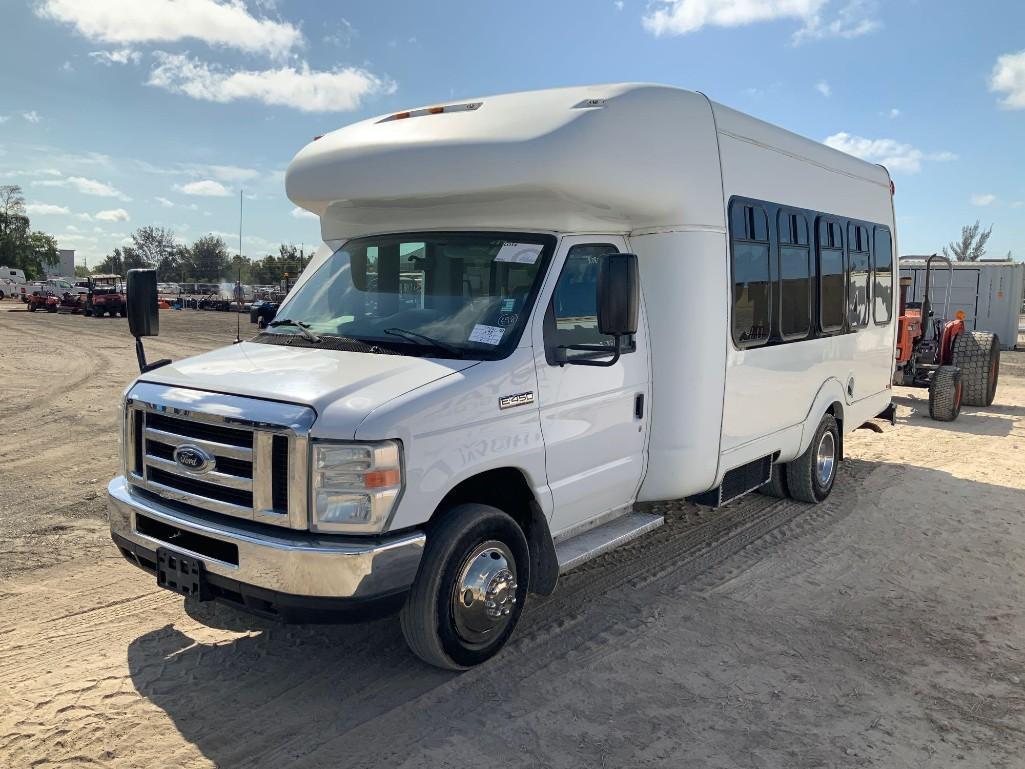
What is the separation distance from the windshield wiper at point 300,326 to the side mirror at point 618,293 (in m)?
1.62

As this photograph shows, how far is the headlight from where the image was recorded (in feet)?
11.3

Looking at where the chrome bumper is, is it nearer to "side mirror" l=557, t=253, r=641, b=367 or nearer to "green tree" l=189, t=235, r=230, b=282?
"side mirror" l=557, t=253, r=641, b=367

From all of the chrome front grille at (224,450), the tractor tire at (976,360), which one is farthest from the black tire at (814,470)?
the tractor tire at (976,360)

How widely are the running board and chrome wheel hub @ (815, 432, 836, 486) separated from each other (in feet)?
9.60

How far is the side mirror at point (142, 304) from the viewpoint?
15.3 ft

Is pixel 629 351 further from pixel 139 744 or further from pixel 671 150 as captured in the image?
pixel 139 744

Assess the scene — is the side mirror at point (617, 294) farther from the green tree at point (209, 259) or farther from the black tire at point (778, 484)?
the green tree at point (209, 259)

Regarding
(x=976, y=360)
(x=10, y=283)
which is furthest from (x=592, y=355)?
(x=10, y=283)

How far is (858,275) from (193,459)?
642cm

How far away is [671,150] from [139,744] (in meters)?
4.25

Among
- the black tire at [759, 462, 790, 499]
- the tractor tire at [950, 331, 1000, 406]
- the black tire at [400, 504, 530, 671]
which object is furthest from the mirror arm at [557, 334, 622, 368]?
the tractor tire at [950, 331, 1000, 406]

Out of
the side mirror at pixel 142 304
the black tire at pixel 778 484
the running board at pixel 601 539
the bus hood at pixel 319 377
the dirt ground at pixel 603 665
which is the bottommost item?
the dirt ground at pixel 603 665

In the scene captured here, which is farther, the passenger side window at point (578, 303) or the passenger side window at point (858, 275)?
the passenger side window at point (858, 275)

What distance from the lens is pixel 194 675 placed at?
4059mm
